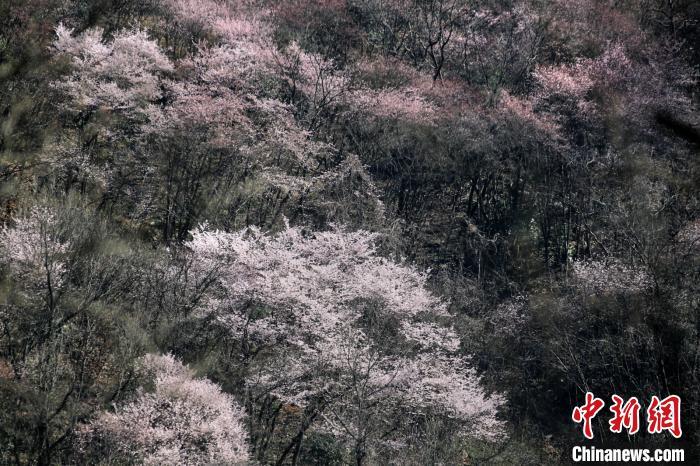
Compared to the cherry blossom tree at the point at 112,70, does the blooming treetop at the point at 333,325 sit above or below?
below

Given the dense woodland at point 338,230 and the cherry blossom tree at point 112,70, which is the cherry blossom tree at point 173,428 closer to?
the dense woodland at point 338,230

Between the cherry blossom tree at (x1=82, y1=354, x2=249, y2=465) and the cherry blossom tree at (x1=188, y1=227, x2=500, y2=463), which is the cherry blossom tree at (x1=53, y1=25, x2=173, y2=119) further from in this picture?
the cherry blossom tree at (x1=82, y1=354, x2=249, y2=465)

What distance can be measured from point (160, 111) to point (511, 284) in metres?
13.7

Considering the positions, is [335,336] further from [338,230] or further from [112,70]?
[112,70]

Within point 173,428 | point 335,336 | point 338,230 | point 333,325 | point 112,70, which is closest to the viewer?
point 173,428

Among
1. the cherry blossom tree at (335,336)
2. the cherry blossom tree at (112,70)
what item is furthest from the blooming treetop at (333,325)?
the cherry blossom tree at (112,70)

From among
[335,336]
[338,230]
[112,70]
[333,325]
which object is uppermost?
[112,70]

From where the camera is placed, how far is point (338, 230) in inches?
727

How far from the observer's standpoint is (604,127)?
87.8 feet

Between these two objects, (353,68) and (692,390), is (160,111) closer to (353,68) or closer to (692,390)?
(353,68)

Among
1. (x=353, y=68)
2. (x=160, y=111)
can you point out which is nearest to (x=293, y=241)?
(x=160, y=111)

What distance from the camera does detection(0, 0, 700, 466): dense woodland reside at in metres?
14.2

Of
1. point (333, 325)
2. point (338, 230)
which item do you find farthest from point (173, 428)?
point (338, 230)

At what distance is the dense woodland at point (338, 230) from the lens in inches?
560
